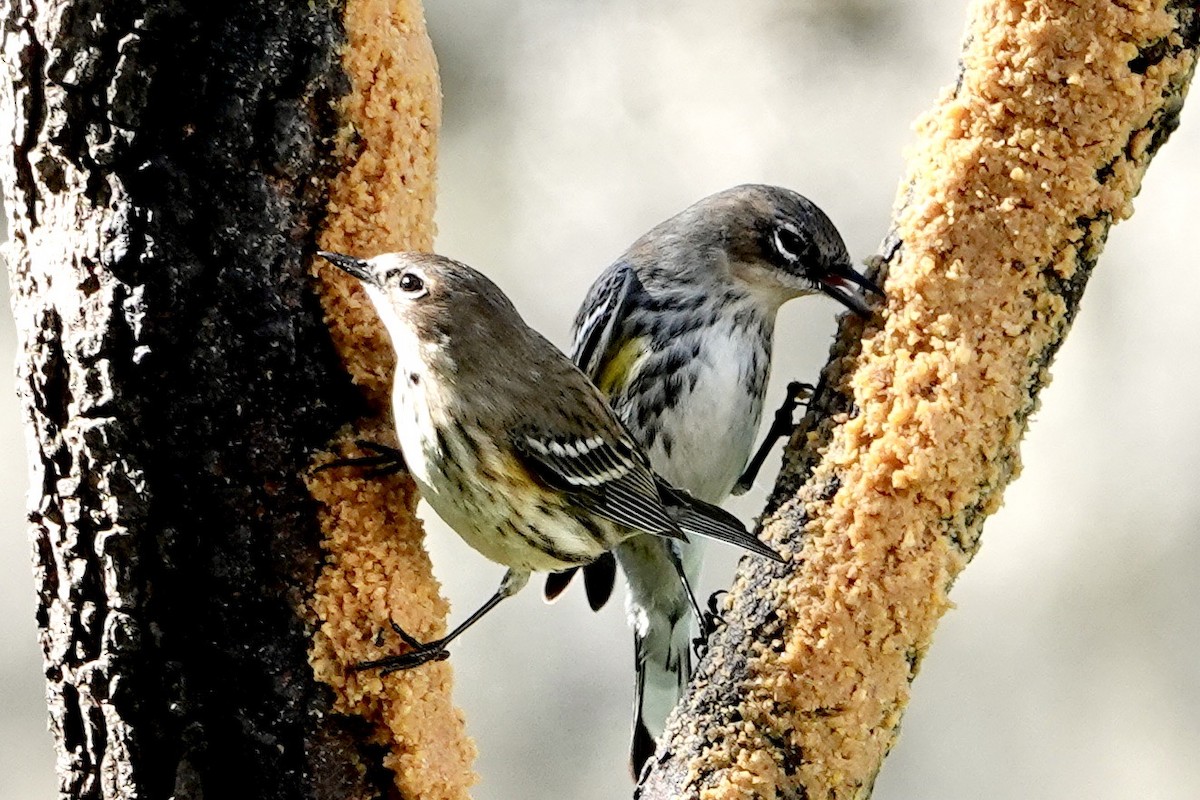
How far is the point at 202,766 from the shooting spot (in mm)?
2162

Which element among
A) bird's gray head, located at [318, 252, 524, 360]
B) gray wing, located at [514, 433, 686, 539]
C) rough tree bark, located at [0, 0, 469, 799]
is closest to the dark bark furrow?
rough tree bark, located at [0, 0, 469, 799]

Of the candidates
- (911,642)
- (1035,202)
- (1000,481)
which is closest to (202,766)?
(911,642)

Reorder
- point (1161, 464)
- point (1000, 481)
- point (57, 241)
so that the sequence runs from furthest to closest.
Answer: point (1161, 464), point (1000, 481), point (57, 241)

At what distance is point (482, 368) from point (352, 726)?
747mm

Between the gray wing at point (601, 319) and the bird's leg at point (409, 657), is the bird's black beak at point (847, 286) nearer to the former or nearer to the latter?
the gray wing at point (601, 319)

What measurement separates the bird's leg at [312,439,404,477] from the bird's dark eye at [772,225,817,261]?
1476 mm

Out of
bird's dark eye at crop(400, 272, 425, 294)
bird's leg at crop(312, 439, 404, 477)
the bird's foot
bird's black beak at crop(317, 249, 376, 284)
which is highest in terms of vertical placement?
bird's dark eye at crop(400, 272, 425, 294)

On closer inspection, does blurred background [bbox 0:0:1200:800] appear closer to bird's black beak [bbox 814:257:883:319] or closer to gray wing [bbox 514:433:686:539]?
bird's black beak [bbox 814:257:883:319]

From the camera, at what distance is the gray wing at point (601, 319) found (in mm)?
3857

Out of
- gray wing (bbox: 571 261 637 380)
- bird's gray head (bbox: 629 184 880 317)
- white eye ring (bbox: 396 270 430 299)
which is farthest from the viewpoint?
gray wing (bbox: 571 261 637 380)

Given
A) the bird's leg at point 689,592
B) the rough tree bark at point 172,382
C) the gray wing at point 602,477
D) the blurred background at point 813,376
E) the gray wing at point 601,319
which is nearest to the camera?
the rough tree bark at point 172,382

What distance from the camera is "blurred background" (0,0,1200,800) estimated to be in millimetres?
6355

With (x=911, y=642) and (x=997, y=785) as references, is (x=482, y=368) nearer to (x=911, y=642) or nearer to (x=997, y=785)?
(x=911, y=642)

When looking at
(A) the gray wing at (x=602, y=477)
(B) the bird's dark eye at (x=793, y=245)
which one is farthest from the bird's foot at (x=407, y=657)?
(B) the bird's dark eye at (x=793, y=245)
